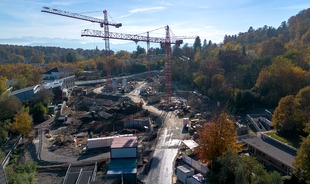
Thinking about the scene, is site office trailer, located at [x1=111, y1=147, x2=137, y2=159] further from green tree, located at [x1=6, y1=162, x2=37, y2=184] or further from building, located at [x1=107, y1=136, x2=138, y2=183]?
green tree, located at [x1=6, y1=162, x2=37, y2=184]

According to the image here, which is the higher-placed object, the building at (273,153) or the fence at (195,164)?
the building at (273,153)

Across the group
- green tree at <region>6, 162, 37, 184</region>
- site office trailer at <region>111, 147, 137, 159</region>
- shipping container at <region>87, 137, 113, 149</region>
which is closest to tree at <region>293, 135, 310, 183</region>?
site office trailer at <region>111, 147, 137, 159</region>

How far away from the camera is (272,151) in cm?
1275

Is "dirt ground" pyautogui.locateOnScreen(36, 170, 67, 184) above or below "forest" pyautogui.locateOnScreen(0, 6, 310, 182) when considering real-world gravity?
below

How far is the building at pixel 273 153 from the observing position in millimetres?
11766

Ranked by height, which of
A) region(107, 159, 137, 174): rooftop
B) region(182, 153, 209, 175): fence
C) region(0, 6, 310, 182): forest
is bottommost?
region(107, 159, 137, 174): rooftop

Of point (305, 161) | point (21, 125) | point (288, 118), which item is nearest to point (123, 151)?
point (21, 125)

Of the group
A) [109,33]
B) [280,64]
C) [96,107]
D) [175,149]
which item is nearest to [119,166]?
[175,149]

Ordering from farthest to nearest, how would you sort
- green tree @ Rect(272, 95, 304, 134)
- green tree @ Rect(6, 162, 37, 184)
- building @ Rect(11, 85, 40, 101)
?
building @ Rect(11, 85, 40, 101) < green tree @ Rect(272, 95, 304, 134) < green tree @ Rect(6, 162, 37, 184)

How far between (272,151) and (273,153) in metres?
0.24

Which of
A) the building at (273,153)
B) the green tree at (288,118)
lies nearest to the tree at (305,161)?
the building at (273,153)

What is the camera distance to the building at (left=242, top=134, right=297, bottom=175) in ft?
38.6

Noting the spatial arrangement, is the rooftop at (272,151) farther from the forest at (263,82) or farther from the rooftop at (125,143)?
the rooftop at (125,143)

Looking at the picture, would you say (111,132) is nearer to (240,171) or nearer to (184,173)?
(184,173)
